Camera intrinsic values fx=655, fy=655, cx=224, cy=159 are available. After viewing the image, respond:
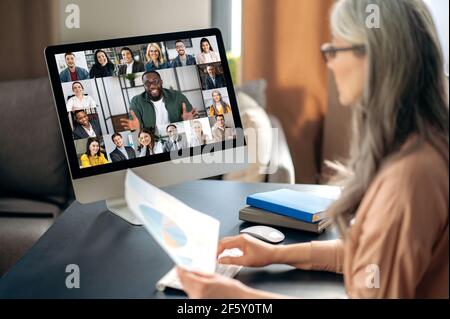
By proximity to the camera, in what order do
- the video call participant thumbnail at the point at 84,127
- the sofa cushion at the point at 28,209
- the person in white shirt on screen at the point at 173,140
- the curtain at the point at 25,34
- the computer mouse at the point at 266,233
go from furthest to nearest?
the curtain at the point at 25,34
the sofa cushion at the point at 28,209
the person in white shirt on screen at the point at 173,140
the video call participant thumbnail at the point at 84,127
the computer mouse at the point at 266,233

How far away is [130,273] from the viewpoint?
4.54 feet

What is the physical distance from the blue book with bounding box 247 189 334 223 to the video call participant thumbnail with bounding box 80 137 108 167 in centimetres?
40

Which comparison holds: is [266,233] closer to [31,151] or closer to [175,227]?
[175,227]

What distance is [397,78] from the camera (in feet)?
3.47

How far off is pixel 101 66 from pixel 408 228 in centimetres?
97

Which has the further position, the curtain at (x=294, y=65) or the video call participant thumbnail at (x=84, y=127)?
the curtain at (x=294, y=65)

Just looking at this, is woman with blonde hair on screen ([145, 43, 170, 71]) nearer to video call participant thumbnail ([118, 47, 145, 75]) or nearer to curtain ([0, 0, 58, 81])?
video call participant thumbnail ([118, 47, 145, 75])

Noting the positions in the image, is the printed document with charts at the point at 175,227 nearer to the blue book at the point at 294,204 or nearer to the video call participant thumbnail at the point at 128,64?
the blue book at the point at 294,204

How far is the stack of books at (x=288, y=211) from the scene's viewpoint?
1.59m

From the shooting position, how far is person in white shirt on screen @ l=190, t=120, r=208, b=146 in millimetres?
1773

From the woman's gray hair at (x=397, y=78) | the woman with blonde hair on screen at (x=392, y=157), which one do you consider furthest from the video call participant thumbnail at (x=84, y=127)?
the woman's gray hair at (x=397, y=78)

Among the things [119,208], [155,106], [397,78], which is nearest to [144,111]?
[155,106]

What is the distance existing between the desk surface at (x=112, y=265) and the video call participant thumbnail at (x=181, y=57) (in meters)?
0.39
